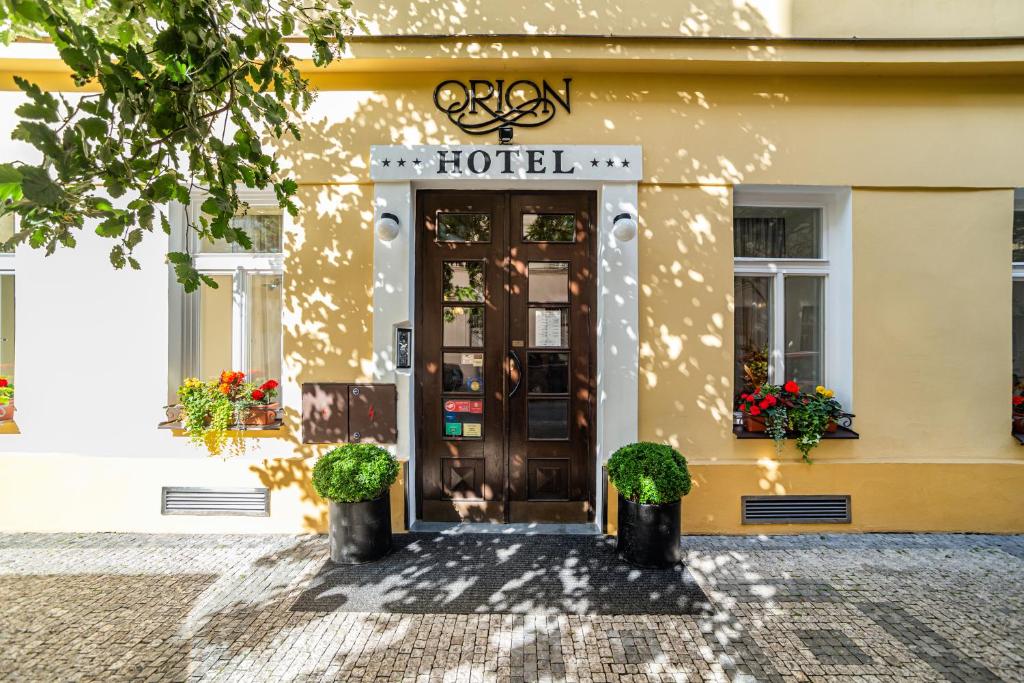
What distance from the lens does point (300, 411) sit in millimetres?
4527

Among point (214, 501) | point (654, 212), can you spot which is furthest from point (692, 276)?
point (214, 501)

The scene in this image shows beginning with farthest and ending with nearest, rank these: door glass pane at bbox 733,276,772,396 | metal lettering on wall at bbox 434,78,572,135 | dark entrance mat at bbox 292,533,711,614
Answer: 1. door glass pane at bbox 733,276,772,396
2. metal lettering on wall at bbox 434,78,572,135
3. dark entrance mat at bbox 292,533,711,614

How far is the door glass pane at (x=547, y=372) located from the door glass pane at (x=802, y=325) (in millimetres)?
2104

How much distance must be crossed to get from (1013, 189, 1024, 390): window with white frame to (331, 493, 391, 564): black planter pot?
19.8 ft

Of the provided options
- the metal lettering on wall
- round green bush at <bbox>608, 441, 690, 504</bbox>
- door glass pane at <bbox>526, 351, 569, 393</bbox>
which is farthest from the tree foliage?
round green bush at <bbox>608, 441, 690, 504</bbox>

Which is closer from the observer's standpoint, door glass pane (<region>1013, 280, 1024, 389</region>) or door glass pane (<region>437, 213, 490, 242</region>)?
door glass pane (<region>437, 213, 490, 242</region>)

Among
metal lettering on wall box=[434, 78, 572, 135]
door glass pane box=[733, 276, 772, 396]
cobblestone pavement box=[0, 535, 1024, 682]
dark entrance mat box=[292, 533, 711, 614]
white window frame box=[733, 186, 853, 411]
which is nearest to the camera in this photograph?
cobblestone pavement box=[0, 535, 1024, 682]

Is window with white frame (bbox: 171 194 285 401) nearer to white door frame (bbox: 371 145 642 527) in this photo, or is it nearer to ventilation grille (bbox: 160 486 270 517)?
ventilation grille (bbox: 160 486 270 517)

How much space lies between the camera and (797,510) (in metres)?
4.48

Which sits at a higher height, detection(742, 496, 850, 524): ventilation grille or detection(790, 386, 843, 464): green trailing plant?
detection(790, 386, 843, 464): green trailing plant

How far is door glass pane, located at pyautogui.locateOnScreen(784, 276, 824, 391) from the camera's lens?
15.8 feet

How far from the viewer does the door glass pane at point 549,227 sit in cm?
470

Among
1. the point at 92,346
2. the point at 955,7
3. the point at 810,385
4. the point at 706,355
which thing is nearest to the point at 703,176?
the point at 706,355

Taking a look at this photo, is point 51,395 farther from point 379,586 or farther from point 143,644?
point 379,586
